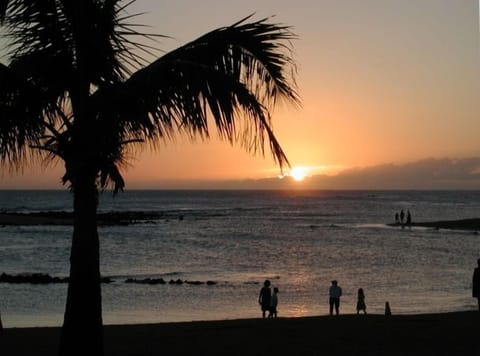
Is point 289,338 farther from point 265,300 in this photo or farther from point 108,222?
point 108,222

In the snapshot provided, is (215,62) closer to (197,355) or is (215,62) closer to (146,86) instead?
(146,86)

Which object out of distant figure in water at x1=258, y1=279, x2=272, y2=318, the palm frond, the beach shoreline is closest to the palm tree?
the palm frond

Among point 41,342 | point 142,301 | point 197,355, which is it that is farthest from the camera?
point 142,301

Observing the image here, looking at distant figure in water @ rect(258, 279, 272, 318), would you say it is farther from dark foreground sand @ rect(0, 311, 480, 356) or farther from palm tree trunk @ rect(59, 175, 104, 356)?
palm tree trunk @ rect(59, 175, 104, 356)

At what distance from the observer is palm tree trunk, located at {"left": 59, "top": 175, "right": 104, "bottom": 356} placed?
8742 mm

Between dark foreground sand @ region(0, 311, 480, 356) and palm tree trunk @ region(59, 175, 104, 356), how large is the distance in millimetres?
2079

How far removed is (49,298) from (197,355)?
1808 centimetres

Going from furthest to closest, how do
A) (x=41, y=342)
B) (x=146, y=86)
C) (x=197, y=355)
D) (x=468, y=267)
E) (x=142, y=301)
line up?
(x=468, y=267) < (x=142, y=301) < (x=41, y=342) < (x=197, y=355) < (x=146, y=86)

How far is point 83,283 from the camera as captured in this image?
875 centimetres

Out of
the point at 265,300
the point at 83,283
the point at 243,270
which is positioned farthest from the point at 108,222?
the point at 83,283

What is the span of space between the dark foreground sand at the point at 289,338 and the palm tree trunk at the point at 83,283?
2.08 m

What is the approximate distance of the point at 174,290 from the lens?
29.8 metres

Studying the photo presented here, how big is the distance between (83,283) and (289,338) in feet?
16.0

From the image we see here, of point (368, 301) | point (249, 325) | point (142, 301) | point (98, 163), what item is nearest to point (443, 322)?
point (249, 325)
